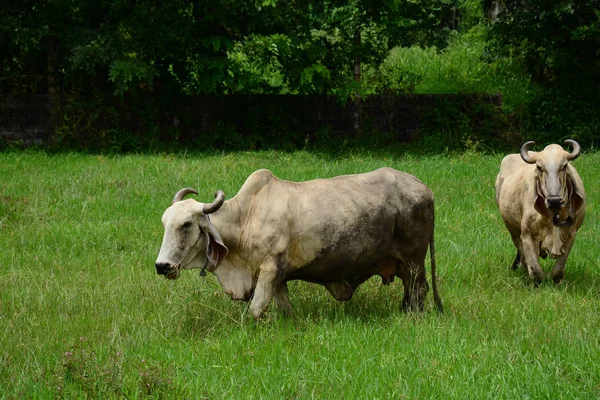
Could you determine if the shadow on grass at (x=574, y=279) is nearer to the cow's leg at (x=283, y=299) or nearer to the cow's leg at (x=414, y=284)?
the cow's leg at (x=414, y=284)

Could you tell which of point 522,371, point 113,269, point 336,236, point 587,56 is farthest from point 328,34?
point 522,371

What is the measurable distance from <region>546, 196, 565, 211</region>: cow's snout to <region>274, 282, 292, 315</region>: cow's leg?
8.52ft

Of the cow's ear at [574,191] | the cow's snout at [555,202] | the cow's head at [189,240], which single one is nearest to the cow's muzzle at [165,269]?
the cow's head at [189,240]

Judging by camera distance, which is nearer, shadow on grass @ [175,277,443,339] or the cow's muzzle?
the cow's muzzle

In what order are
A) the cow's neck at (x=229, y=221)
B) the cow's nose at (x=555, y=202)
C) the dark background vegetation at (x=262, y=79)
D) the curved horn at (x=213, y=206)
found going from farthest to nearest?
1. the dark background vegetation at (x=262, y=79)
2. the cow's nose at (x=555, y=202)
3. the cow's neck at (x=229, y=221)
4. the curved horn at (x=213, y=206)

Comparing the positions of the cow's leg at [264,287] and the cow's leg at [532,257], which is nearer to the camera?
the cow's leg at [264,287]

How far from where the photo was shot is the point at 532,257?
843 cm

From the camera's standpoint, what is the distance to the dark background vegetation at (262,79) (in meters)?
17.5

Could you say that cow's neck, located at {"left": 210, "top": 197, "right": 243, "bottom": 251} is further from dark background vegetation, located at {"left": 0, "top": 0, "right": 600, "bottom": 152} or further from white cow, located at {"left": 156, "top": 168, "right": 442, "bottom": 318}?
dark background vegetation, located at {"left": 0, "top": 0, "right": 600, "bottom": 152}

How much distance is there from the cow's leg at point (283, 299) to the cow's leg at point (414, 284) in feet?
3.37

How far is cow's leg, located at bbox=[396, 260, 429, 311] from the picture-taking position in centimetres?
738

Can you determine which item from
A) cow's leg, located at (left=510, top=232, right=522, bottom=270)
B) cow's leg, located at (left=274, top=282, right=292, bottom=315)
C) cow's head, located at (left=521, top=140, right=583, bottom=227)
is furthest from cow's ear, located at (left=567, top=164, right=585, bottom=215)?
cow's leg, located at (left=274, top=282, right=292, bottom=315)

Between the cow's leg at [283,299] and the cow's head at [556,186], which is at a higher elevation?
the cow's head at [556,186]

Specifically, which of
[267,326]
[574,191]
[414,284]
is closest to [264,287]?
[267,326]
